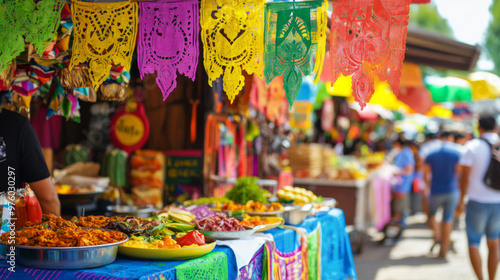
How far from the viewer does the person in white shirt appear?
5.83 meters

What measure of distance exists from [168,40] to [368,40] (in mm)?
1179

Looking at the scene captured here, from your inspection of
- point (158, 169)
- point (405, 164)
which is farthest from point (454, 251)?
point (158, 169)

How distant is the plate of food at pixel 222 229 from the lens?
323cm

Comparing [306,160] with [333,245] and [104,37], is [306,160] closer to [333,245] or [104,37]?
[333,245]

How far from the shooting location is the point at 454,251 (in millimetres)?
9102

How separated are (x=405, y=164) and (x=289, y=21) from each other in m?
8.10

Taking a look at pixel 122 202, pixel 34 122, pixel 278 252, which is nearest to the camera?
pixel 278 252

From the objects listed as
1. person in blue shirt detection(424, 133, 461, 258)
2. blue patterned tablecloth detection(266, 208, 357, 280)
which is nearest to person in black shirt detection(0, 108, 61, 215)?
blue patterned tablecloth detection(266, 208, 357, 280)

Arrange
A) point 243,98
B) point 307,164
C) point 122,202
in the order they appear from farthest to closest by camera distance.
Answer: point 307,164, point 243,98, point 122,202

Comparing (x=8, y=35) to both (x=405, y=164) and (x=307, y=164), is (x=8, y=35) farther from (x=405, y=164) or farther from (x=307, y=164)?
(x=405, y=164)

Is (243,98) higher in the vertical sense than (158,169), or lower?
higher

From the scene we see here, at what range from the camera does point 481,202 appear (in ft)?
19.1

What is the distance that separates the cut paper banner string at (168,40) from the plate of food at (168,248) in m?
0.87

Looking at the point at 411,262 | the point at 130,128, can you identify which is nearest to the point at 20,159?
the point at 130,128
